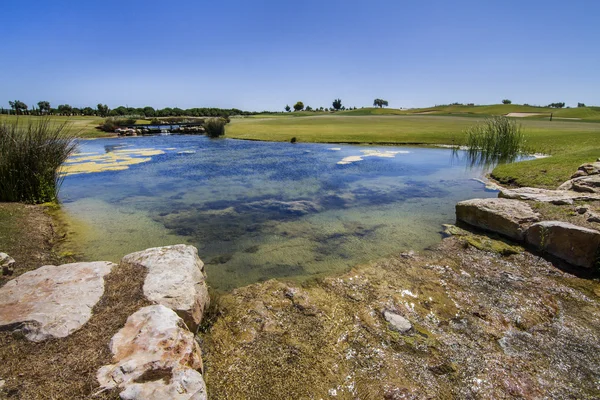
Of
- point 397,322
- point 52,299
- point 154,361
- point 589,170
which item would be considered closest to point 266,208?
point 397,322

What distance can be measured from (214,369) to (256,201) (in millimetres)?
9524

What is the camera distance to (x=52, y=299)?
480cm

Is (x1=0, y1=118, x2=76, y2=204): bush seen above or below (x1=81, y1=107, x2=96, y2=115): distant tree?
below

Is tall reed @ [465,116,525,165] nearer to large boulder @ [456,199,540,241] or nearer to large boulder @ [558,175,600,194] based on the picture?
large boulder @ [558,175,600,194]

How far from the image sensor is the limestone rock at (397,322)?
17.5 feet

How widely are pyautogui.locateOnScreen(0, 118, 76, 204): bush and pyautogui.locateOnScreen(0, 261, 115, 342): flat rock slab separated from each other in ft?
24.7

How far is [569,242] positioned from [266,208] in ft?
30.7

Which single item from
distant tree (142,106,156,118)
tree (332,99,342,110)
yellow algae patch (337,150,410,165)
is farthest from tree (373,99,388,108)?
yellow algae patch (337,150,410,165)

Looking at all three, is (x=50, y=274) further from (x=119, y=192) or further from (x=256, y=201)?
(x=119, y=192)

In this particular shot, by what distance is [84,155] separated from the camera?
26.6m

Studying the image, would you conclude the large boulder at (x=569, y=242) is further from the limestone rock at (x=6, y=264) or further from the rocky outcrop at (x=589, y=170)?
the limestone rock at (x=6, y=264)

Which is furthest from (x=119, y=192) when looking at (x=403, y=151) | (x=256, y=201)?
(x=403, y=151)

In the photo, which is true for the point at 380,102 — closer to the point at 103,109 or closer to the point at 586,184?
the point at 103,109

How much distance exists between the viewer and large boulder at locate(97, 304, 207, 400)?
132 inches
